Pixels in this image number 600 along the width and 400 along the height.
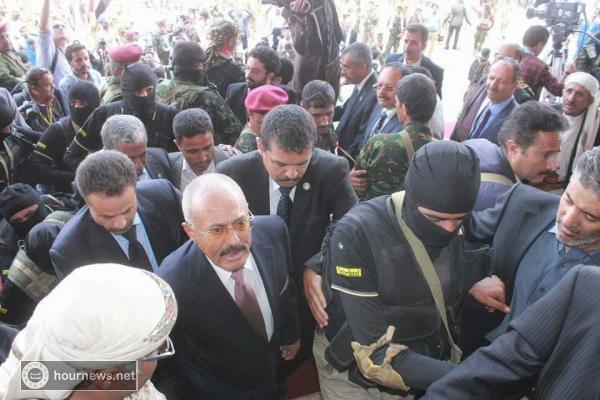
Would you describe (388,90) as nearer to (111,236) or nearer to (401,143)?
(401,143)

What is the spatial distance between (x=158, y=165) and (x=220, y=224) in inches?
58.7

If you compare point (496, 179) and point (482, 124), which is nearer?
point (496, 179)

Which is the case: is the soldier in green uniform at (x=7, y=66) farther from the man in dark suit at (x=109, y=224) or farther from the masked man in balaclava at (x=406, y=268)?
the masked man in balaclava at (x=406, y=268)

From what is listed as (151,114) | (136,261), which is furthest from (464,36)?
(136,261)

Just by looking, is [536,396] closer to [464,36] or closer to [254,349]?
[254,349]

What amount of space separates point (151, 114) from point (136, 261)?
72.9 inches

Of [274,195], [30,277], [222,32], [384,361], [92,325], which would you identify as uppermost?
[222,32]

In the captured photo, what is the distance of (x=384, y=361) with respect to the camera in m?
1.82

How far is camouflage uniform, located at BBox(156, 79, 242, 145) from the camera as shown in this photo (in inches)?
172

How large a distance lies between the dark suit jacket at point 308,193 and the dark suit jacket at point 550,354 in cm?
150

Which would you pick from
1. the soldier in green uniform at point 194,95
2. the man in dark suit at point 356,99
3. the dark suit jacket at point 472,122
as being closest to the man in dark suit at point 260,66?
the soldier in green uniform at point 194,95

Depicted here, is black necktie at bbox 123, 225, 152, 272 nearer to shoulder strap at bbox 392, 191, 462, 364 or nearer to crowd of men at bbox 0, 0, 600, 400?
crowd of men at bbox 0, 0, 600, 400

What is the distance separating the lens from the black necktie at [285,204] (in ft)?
9.35

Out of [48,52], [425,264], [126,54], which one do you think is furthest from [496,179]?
[48,52]
